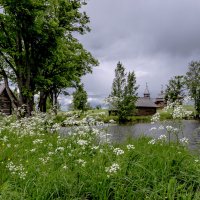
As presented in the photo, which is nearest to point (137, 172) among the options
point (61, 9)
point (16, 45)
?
point (16, 45)

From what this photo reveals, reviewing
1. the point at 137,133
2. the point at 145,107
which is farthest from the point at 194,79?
the point at 137,133

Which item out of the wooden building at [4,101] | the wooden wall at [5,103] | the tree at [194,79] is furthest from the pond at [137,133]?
the tree at [194,79]

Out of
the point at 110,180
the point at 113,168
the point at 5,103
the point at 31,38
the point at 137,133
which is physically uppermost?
the point at 31,38

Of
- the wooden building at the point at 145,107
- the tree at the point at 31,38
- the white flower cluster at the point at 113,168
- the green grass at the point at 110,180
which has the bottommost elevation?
the green grass at the point at 110,180

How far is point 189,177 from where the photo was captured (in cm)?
562

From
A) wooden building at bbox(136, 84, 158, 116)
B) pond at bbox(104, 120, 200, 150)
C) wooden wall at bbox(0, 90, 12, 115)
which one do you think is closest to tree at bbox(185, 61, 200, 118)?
wooden building at bbox(136, 84, 158, 116)

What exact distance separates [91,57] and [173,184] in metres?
42.1

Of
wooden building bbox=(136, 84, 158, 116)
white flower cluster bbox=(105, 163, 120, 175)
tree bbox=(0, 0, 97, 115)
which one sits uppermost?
tree bbox=(0, 0, 97, 115)

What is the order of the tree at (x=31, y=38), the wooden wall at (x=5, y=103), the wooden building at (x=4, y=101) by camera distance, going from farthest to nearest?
the wooden wall at (x=5, y=103)
the wooden building at (x=4, y=101)
the tree at (x=31, y=38)

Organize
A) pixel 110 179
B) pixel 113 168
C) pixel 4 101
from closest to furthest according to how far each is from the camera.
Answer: pixel 113 168 < pixel 110 179 < pixel 4 101

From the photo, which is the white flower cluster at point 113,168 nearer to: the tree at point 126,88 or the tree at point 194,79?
the tree at point 126,88

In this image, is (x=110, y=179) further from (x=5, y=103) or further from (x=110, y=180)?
(x=5, y=103)

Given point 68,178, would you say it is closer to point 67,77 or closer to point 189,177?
point 189,177

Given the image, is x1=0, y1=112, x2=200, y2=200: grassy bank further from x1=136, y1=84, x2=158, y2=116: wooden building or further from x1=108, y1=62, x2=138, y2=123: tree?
x1=136, y1=84, x2=158, y2=116: wooden building
